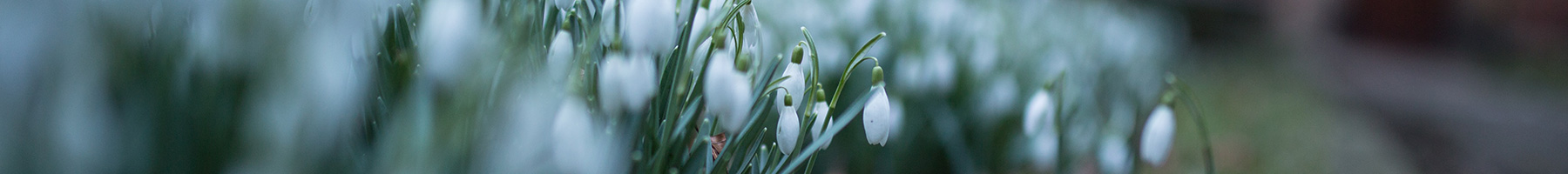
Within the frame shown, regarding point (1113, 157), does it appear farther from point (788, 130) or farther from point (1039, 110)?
point (788, 130)

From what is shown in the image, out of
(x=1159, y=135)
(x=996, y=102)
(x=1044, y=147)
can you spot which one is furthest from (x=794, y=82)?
(x=996, y=102)

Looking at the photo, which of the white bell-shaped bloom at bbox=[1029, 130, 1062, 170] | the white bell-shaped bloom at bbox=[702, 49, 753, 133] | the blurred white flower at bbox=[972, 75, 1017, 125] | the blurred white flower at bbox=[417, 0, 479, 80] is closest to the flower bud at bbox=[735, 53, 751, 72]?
the white bell-shaped bloom at bbox=[702, 49, 753, 133]

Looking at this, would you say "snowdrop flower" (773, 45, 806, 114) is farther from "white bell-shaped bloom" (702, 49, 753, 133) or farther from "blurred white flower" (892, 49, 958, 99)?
"blurred white flower" (892, 49, 958, 99)

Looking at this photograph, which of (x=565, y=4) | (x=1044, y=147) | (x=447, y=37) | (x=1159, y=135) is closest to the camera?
(x=447, y=37)

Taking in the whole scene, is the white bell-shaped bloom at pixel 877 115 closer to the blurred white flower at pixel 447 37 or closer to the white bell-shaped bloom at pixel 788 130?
the white bell-shaped bloom at pixel 788 130

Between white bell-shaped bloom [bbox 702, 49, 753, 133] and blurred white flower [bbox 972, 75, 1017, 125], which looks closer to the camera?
white bell-shaped bloom [bbox 702, 49, 753, 133]

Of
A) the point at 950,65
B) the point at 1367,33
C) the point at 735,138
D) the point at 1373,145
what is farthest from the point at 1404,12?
the point at 735,138
